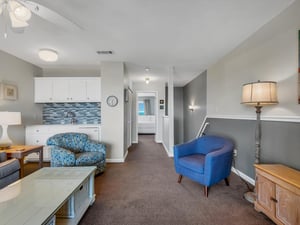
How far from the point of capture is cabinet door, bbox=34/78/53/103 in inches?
167

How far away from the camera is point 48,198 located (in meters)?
1.49

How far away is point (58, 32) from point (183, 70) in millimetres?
3424

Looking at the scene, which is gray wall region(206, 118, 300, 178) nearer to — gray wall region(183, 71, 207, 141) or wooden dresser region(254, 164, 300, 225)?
wooden dresser region(254, 164, 300, 225)

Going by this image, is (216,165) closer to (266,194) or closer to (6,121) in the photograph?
(266,194)

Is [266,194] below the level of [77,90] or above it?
below

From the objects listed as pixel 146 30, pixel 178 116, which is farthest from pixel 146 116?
pixel 146 30

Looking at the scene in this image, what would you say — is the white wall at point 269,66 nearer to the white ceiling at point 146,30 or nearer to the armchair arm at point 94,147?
the white ceiling at point 146,30

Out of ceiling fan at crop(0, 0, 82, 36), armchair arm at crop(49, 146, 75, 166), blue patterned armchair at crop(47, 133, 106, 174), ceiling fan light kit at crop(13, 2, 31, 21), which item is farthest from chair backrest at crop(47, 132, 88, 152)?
ceiling fan light kit at crop(13, 2, 31, 21)

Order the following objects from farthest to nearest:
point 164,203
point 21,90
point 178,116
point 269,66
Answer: point 178,116, point 21,90, point 269,66, point 164,203

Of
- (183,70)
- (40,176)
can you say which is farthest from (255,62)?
(40,176)

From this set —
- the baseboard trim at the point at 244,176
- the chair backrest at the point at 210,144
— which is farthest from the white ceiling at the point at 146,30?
the baseboard trim at the point at 244,176

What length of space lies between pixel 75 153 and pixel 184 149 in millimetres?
2128

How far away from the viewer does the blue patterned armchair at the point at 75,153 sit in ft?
9.36

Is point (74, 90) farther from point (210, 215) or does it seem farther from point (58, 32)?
point (210, 215)
